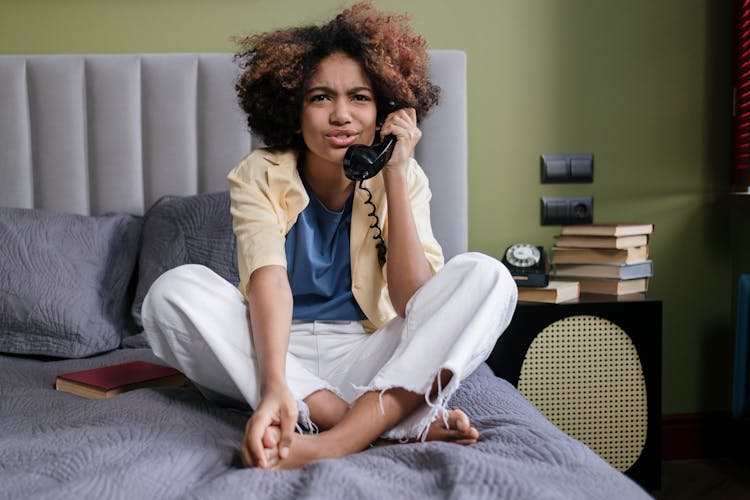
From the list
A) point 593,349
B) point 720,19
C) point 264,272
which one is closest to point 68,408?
point 264,272

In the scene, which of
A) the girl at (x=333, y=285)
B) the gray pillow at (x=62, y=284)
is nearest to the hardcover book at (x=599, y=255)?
the girl at (x=333, y=285)

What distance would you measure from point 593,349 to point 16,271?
1.48m

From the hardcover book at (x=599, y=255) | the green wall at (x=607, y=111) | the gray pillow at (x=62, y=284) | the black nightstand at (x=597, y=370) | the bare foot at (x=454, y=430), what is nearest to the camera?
the bare foot at (x=454, y=430)

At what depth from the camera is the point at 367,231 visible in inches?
60.2

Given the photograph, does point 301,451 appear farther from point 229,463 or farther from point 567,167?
point 567,167

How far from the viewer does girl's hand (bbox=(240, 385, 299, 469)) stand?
3.40ft

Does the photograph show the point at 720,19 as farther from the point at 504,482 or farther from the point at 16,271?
the point at 16,271

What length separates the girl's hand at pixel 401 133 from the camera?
1477 millimetres

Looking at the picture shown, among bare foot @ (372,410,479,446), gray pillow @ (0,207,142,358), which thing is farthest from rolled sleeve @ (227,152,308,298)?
gray pillow @ (0,207,142,358)

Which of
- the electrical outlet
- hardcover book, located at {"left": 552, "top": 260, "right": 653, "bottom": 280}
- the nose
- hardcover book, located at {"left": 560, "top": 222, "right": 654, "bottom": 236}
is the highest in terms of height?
the nose

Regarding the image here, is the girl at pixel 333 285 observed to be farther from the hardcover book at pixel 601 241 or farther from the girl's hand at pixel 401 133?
the hardcover book at pixel 601 241

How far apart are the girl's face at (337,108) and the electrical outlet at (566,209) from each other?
1.07 meters

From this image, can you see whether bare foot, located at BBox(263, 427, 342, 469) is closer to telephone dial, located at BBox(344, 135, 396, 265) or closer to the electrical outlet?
telephone dial, located at BBox(344, 135, 396, 265)

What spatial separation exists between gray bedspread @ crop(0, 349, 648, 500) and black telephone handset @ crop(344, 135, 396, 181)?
1.57ft
